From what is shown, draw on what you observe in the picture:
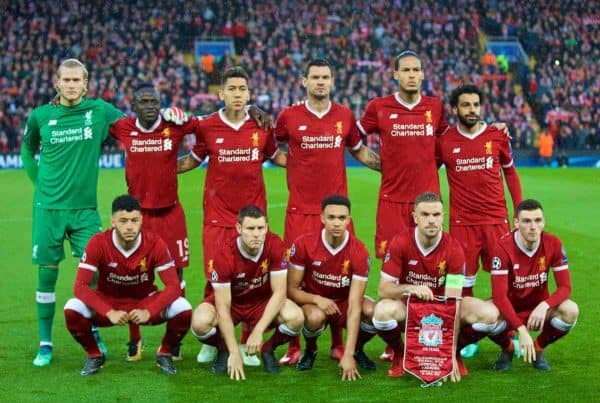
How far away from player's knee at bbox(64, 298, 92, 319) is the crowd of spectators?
21.4m

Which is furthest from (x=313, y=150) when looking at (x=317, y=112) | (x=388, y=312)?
(x=388, y=312)

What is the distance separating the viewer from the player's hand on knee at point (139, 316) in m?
6.21

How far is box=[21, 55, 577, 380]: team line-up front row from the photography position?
250 inches

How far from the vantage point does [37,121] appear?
7.03 meters

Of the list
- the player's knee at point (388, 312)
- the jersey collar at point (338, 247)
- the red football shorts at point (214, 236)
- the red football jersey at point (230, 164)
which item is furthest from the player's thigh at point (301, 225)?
the player's knee at point (388, 312)

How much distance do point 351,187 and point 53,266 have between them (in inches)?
531

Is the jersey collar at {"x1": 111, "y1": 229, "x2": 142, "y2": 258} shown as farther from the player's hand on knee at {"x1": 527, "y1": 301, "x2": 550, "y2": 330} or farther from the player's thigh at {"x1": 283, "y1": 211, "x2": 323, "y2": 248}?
the player's hand on knee at {"x1": 527, "y1": 301, "x2": 550, "y2": 330}

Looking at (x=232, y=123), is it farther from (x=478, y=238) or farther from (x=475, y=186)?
(x=478, y=238)

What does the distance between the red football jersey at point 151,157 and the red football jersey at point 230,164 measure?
0.75 feet

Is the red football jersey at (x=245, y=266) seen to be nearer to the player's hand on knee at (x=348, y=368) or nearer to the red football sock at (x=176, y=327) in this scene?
the red football sock at (x=176, y=327)

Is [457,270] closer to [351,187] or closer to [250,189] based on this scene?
[250,189]

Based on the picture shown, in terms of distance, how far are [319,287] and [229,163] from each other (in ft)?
3.84

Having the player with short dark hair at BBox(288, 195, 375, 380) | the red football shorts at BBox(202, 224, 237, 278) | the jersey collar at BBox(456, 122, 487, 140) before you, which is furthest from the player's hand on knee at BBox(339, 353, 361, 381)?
the jersey collar at BBox(456, 122, 487, 140)

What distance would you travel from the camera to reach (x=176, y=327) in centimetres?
642
